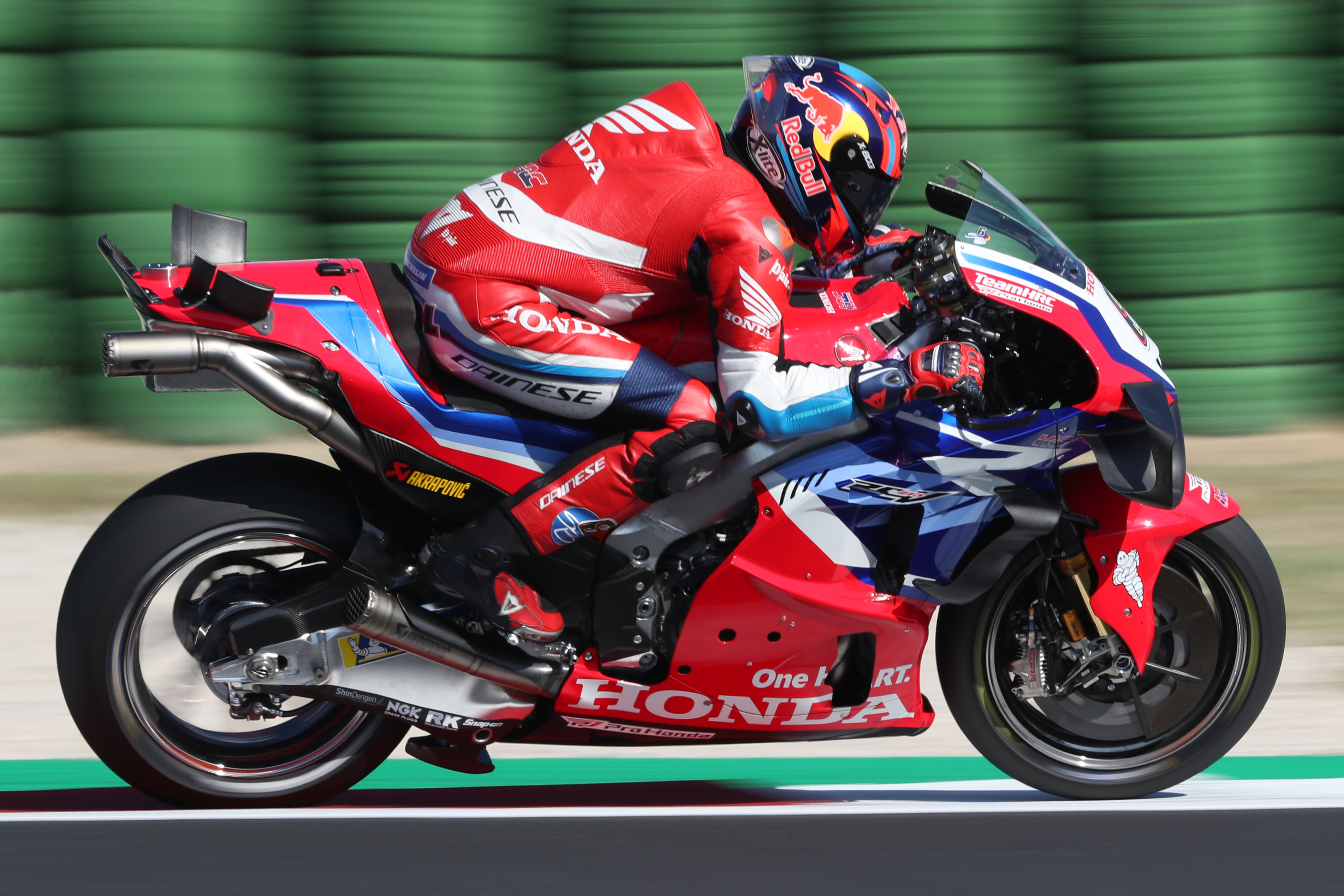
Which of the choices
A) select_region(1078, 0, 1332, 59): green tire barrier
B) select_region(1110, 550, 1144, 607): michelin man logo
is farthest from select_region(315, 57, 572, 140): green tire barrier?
select_region(1110, 550, 1144, 607): michelin man logo

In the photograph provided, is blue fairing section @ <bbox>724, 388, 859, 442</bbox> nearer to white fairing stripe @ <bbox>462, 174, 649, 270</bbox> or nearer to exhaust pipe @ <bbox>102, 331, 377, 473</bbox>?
white fairing stripe @ <bbox>462, 174, 649, 270</bbox>

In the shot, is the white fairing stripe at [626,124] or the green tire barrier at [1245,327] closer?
the white fairing stripe at [626,124]

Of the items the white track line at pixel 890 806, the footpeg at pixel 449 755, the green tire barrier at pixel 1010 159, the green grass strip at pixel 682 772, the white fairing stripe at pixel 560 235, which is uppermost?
the white fairing stripe at pixel 560 235

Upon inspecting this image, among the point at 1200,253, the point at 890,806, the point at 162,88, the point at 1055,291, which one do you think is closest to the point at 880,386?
the point at 1055,291

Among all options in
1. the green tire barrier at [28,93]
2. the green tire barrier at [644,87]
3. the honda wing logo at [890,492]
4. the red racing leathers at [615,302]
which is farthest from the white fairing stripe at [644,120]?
the green tire barrier at [28,93]

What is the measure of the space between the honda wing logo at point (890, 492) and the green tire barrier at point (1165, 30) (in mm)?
3842

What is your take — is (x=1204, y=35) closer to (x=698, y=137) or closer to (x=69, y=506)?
(x=698, y=137)

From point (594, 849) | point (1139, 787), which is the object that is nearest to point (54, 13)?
point (594, 849)

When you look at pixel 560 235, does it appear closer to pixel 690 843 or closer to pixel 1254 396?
pixel 690 843

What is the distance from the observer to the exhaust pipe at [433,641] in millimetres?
3361

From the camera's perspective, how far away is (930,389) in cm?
320

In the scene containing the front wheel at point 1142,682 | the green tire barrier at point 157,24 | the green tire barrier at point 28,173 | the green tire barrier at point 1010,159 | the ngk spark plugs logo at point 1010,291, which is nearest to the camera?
the ngk spark plugs logo at point 1010,291

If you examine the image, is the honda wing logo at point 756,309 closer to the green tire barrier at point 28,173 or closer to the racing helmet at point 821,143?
the racing helmet at point 821,143

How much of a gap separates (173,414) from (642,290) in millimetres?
3506
